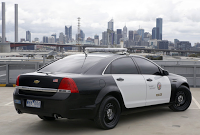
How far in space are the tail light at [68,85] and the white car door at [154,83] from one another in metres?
2.01

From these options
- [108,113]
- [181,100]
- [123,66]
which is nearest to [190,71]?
[181,100]

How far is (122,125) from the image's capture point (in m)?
6.20

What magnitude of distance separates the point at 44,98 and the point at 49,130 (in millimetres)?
802

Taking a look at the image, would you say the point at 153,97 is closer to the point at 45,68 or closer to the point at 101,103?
the point at 101,103

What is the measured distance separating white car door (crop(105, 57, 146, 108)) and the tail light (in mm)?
1034

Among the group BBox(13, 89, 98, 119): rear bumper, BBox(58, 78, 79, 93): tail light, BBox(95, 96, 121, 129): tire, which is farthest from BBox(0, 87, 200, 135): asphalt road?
BBox(58, 78, 79, 93): tail light

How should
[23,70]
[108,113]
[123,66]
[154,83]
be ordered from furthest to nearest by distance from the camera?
[23,70]
[154,83]
[123,66]
[108,113]

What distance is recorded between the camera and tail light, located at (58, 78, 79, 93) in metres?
5.24

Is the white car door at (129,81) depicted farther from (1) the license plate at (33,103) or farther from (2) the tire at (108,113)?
(1) the license plate at (33,103)

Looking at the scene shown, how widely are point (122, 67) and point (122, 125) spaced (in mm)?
Result: 1182

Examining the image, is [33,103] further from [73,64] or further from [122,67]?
[122,67]

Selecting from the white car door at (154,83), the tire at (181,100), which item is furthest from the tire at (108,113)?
the tire at (181,100)

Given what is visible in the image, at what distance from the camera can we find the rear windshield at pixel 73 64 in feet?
19.2

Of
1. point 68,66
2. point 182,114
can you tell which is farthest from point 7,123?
point 182,114
